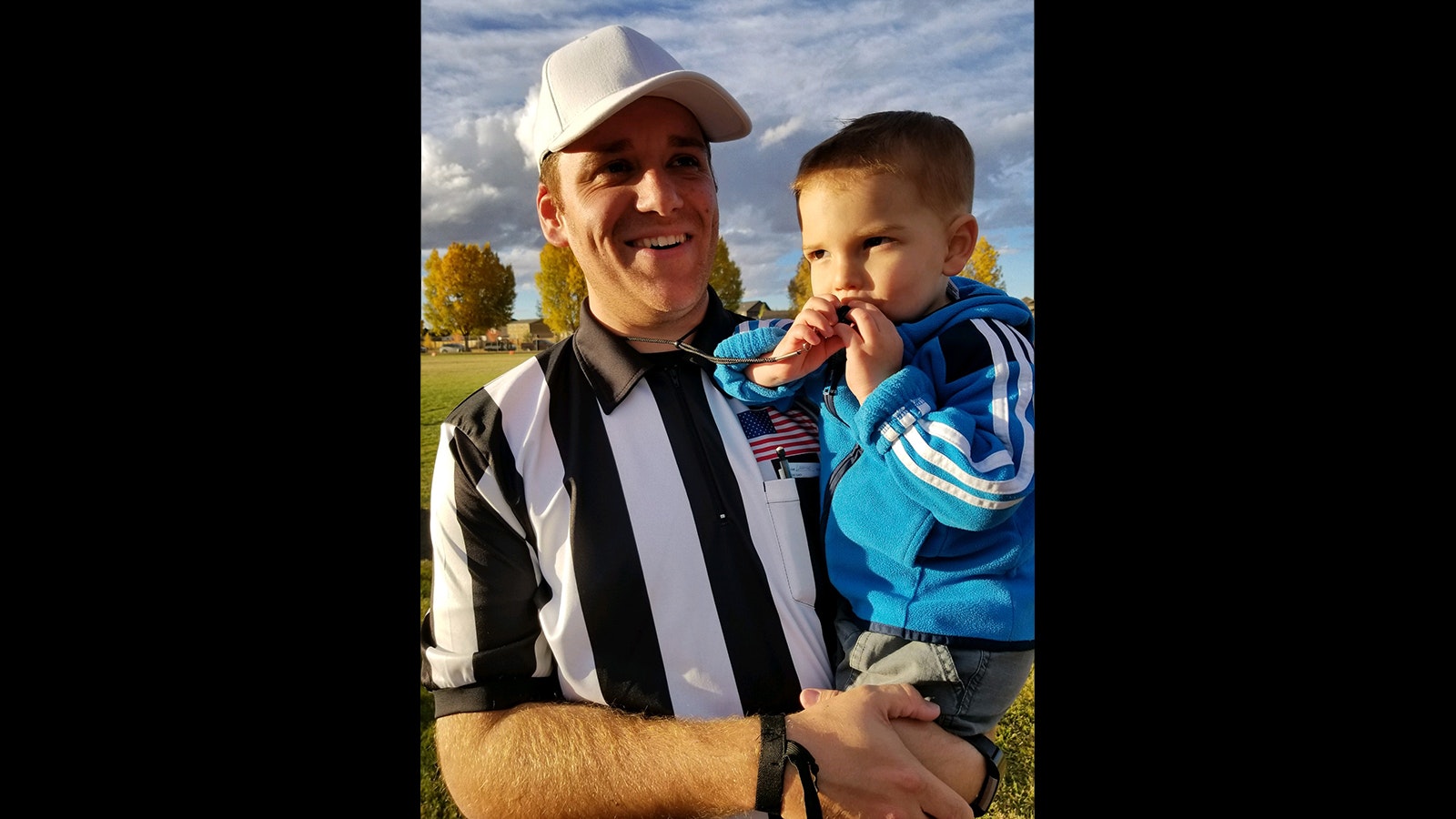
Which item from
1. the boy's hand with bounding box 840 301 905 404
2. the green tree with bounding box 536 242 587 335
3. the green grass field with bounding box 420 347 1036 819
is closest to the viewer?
the boy's hand with bounding box 840 301 905 404

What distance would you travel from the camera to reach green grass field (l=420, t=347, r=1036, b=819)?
4.84ft

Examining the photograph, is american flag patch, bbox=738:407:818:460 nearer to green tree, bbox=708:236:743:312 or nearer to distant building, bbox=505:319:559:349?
green tree, bbox=708:236:743:312

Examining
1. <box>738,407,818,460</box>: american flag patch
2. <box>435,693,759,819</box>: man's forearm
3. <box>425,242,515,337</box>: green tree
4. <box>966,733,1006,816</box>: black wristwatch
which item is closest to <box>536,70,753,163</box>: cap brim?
<box>425,242,515,337</box>: green tree

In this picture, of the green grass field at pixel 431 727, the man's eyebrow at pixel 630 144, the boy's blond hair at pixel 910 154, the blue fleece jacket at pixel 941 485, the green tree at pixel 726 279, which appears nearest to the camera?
the blue fleece jacket at pixel 941 485

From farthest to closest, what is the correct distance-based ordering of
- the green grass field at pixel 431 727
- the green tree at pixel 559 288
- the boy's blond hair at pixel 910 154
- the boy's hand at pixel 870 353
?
the green tree at pixel 559 288 → the green grass field at pixel 431 727 → the boy's blond hair at pixel 910 154 → the boy's hand at pixel 870 353

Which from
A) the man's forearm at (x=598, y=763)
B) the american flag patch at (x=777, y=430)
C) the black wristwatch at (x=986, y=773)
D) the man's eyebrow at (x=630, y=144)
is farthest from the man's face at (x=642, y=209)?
the black wristwatch at (x=986, y=773)

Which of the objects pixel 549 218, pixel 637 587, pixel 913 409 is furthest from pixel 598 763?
pixel 549 218

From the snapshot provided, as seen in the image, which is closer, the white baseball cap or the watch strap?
the watch strap

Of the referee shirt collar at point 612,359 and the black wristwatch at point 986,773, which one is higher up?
the referee shirt collar at point 612,359

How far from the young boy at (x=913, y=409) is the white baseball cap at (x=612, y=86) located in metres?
0.24

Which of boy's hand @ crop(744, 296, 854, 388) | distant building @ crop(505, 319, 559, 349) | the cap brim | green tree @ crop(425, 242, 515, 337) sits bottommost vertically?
boy's hand @ crop(744, 296, 854, 388)

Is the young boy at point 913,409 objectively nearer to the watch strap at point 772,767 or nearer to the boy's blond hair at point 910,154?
the boy's blond hair at point 910,154

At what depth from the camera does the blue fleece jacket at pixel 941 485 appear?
1000mm

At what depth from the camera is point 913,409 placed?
3.49ft
